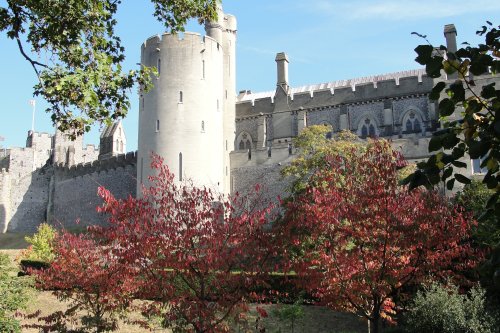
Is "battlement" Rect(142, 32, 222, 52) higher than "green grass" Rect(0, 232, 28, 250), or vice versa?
"battlement" Rect(142, 32, 222, 52)

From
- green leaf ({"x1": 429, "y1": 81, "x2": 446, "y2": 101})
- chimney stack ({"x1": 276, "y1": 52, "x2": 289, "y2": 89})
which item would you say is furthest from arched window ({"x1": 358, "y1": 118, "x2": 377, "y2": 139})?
green leaf ({"x1": 429, "y1": 81, "x2": 446, "y2": 101})

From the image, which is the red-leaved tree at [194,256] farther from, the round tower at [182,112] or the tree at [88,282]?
the round tower at [182,112]

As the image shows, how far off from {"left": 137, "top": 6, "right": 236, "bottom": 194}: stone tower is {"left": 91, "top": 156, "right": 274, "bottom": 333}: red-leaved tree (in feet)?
73.8

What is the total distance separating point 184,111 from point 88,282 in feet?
72.6

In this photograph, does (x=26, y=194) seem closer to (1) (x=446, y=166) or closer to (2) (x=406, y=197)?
(2) (x=406, y=197)

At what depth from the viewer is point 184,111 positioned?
34906 mm

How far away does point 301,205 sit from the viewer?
12586 millimetres

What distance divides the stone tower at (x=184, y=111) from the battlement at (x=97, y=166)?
860 cm

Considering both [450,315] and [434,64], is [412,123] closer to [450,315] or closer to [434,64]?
[450,315]

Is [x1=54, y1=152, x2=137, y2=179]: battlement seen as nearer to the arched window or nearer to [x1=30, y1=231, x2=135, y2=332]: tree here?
the arched window

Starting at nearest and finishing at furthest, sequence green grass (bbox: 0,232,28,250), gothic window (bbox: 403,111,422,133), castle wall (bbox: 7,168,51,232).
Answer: gothic window (bbox: 403,111,422,133)
green grass (bbox: 0,232,28,250)
castle wall (bbox: 7,168,51,232)

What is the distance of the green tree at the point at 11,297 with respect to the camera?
42.5 ft

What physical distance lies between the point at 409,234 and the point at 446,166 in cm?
842

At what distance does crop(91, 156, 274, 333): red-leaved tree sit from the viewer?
1053 cm
